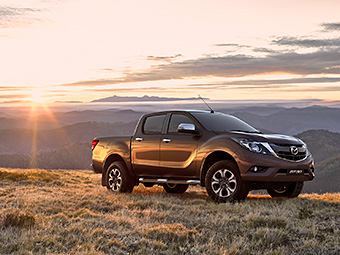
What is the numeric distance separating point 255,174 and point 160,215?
7.39 feet

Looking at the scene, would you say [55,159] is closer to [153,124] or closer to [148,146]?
[153,124]

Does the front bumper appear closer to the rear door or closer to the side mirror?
the side mirror

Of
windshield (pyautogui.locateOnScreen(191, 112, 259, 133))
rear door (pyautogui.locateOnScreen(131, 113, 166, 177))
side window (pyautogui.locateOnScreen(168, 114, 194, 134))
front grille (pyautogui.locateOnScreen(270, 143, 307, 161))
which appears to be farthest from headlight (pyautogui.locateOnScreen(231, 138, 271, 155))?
rear door (pyautogui.locateOnScreen(131, 113, 166, 177))

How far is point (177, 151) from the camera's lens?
10.4 m

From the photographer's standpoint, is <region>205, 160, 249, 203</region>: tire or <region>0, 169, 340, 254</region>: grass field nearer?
<region>0, 169, 340, 254</region>: grass field

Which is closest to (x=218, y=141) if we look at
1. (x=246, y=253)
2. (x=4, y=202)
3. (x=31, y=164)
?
(x=246, y=253)

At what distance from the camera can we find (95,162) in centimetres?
1262

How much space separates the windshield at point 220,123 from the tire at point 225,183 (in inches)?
39.1

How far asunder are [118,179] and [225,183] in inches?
129

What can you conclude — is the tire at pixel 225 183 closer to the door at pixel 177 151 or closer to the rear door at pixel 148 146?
the door at pixel 177 151

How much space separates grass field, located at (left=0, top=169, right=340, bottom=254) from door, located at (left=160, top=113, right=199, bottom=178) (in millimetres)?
682

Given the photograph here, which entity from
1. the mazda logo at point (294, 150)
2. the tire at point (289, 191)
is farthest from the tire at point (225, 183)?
the tire at point (289, 191)

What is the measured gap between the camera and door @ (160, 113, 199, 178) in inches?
401

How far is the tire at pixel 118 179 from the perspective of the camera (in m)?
11.6
